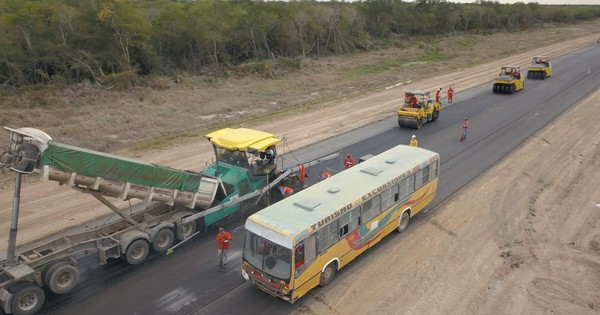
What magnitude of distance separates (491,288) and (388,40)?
254 ft

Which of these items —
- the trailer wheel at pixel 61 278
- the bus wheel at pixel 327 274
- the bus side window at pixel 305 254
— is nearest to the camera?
the bus side window at pixel 305 254

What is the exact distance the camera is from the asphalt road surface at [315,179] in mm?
12461

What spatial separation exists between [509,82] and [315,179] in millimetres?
27570

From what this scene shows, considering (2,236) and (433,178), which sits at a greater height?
(433,178)

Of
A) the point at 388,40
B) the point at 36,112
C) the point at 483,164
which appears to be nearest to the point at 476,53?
the point at 388,40

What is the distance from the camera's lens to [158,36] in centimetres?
5141

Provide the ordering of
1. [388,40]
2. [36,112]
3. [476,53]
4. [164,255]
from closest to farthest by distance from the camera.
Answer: [164,255]
[36,112]
[476,53]
[388,40]

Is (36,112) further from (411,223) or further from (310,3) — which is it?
(310,3)

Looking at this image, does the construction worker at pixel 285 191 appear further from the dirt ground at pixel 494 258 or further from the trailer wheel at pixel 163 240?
the trailer wheel at pixel 163 240

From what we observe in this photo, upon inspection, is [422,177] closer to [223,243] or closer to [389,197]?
[389,197]

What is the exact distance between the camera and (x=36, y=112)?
108 feet

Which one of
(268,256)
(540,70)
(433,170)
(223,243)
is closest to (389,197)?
(433,170)

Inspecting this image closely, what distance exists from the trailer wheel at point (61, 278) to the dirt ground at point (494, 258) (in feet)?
21.5

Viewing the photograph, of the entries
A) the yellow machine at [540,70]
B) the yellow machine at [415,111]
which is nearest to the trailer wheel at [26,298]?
the yellow machine at [415,111]
